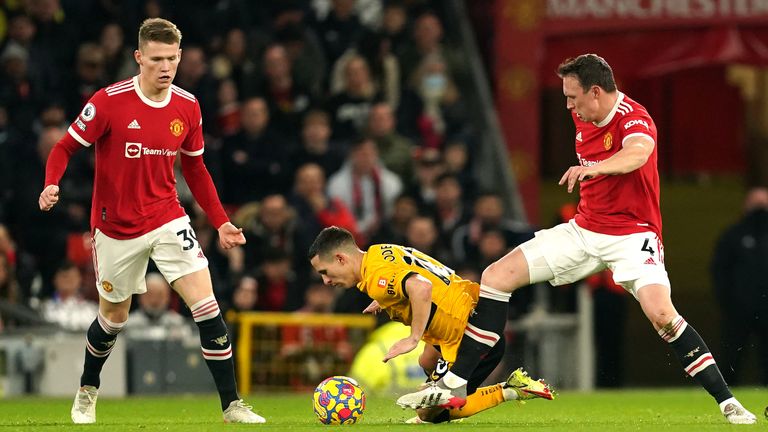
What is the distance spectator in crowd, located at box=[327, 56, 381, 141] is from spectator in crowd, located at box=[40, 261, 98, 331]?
3.52 m

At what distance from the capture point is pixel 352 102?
16.9m

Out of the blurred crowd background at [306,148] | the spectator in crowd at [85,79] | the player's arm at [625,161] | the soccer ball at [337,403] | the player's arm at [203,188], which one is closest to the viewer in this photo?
the player's arm at [625,161]

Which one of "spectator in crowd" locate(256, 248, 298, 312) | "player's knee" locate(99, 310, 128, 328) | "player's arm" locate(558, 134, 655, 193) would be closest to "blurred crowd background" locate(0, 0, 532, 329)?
"spectator in crowd" locate(256, 248, 298, 312)

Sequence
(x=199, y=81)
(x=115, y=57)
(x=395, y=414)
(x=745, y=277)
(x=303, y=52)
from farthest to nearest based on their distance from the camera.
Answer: (x=303, y=52)
(x=745, y=277)
(x=115, y=57)
(x=199, y=81)
(x=395, y=414)

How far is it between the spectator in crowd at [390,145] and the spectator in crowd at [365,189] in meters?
0.48

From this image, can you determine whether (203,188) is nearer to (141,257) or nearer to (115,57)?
(141,257)

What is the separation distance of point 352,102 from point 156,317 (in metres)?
3.53

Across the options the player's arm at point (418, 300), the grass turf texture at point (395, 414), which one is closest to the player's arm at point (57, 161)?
the grass turf texture at point (395, 414)

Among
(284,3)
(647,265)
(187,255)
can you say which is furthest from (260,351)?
(647,265)

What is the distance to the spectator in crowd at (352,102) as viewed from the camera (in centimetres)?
1670

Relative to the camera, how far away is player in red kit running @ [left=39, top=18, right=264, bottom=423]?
9469 millimetres

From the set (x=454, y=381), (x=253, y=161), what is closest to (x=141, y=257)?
(x=454, y=381)

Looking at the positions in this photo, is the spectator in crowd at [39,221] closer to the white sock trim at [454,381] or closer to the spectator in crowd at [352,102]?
the spectator in crowd at [352,102]

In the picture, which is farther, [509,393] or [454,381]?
[509,393]
